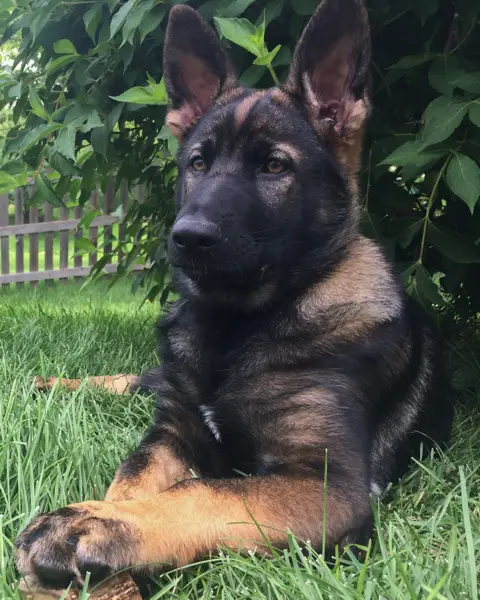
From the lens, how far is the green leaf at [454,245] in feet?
9.46

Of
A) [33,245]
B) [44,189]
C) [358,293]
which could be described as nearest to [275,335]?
[358,293]

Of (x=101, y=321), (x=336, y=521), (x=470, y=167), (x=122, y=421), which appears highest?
(x=470, y=167)

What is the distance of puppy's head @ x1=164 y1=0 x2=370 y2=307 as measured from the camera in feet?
6.86

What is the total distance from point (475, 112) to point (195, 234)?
1136 millimetres

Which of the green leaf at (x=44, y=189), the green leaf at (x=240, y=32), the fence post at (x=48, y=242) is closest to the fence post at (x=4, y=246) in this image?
the fence post at (x=48, y=242)

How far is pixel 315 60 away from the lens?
2.38m

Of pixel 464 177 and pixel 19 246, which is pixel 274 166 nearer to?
pixel 464 177

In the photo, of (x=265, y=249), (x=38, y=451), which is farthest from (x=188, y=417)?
(x=265, y=249)

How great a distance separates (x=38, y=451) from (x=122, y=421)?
2.33 ft

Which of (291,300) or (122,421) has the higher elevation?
(291,300)

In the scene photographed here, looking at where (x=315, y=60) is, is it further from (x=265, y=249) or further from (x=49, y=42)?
(x=49, y=42)

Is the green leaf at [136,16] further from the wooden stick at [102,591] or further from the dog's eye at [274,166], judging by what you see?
the wooden stick at [102,591]

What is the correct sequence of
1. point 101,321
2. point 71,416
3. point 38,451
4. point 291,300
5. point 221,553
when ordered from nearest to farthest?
point 221,553
point 38,451
point 291,300
point 71,416
point 101,321

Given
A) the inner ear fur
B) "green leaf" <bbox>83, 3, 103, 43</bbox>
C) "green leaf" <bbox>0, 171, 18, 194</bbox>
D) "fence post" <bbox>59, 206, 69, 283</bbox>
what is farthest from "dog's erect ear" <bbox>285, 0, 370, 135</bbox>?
"fence post" <bbox>59, 206, 69, 283</bbox>
